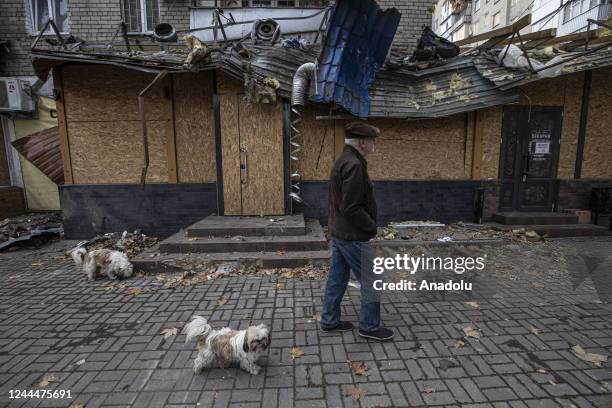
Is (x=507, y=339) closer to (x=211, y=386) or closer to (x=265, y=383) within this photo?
(x=265, y=383)

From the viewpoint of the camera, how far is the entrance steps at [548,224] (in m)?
7.92

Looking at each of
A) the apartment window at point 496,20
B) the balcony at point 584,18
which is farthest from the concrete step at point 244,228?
the apartment window at point 496,20

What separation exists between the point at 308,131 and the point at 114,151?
483 centimetres

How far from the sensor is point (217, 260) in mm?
5961

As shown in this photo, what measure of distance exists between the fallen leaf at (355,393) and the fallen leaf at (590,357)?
2405 mm

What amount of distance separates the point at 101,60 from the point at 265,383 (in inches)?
275

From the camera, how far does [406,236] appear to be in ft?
25.1

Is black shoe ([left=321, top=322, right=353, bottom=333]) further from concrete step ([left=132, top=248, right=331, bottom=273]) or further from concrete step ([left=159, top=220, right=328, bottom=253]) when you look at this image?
concrete step ([left=159, top=220, right=328, bottom=253])

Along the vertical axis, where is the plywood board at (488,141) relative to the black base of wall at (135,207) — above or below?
above

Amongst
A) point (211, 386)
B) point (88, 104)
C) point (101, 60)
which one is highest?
point (101, 60)

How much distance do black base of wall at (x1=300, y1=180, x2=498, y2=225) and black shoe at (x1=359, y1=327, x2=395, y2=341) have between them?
4799mm

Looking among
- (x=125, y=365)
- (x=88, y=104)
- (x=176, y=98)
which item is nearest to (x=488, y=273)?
(x=125, y=365)

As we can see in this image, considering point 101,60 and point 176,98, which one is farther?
point 176,98

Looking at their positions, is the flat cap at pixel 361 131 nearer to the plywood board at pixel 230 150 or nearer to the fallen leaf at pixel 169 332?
the fallen leaf at pixel 169 332
